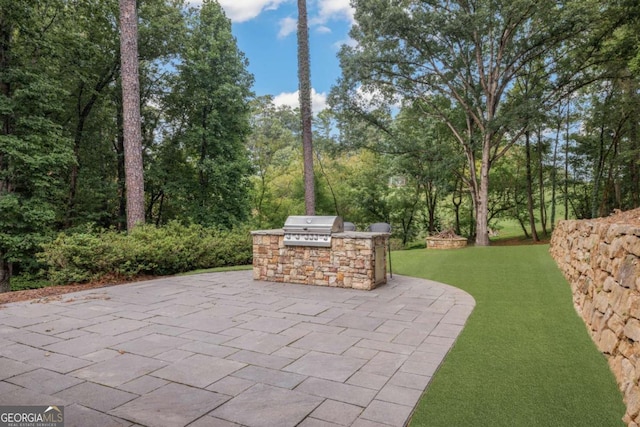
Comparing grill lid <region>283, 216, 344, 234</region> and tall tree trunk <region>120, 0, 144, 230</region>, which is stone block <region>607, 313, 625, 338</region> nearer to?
grill lid <region>283, 216, 344, 234</region>

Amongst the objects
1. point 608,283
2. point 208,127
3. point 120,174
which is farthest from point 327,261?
point 120,174

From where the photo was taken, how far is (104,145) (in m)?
11.3

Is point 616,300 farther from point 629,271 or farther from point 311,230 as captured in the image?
point 311,230

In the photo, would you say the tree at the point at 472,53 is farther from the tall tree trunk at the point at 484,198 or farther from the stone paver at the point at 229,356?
the stone paver at the point at 229,356

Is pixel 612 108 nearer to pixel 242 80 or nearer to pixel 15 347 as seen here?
pixel 242 80

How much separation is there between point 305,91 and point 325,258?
5.88 metres

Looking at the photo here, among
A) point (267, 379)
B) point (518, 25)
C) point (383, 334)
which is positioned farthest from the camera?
point (518, 25)

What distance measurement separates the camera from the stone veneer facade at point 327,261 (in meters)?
4.98

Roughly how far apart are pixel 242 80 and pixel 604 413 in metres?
12.4

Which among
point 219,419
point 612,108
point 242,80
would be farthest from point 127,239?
point 612,108

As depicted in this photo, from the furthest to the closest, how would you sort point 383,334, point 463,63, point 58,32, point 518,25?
1. point 463,63
2. point 518,25
3. point 58,32
4. point 383,334

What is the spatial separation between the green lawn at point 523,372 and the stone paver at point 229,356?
0.16 meters

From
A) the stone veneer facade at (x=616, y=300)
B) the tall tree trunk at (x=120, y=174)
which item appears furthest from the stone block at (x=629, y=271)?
the tall tree trunk at (x=120, y=174)

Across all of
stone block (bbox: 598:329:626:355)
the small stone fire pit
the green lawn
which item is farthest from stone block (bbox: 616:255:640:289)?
the small stone fire pit
